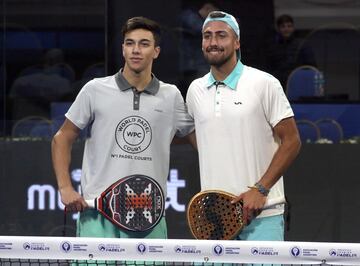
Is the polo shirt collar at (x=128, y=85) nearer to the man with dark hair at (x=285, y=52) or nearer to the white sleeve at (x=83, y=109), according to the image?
the white sleeve at (x=83, y=109)

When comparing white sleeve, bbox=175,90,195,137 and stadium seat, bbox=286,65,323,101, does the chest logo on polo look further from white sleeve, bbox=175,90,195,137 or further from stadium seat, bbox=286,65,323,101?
stadium seat, bbox=286,65,323,101

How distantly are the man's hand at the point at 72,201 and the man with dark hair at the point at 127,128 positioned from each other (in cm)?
1

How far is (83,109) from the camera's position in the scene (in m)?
6.59

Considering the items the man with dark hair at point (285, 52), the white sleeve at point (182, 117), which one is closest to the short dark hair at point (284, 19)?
the man with dark hair at point (285, 52)

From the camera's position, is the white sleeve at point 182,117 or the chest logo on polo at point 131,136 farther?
the white sleeve at point 182,117

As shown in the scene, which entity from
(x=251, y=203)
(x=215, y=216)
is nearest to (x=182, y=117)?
(x=215, y=216)

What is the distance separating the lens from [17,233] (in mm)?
9797

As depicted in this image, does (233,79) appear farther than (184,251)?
Yes

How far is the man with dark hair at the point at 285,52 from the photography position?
9438 mm

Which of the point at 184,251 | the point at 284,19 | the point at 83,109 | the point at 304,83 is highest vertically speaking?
the point at 284,19

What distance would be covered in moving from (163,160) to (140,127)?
24 cm

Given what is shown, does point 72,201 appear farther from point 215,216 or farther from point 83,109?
point 215,216

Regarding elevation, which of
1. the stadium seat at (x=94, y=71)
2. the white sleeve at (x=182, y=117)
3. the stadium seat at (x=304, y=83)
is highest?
the stadium seat at (x=94, y=71)

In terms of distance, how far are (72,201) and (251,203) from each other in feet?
3.21
